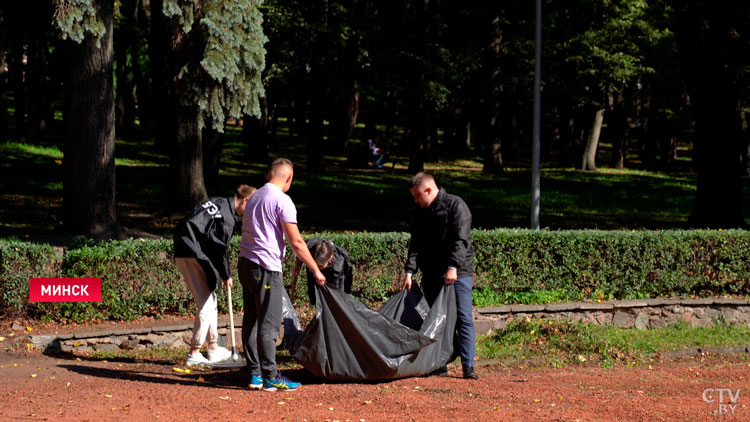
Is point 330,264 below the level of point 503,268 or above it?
above

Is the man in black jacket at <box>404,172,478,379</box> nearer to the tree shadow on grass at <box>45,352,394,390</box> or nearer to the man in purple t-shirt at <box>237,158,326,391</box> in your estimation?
the tree shadow on grass at <box>45,352,394,390</box>

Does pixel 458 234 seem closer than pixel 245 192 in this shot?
No

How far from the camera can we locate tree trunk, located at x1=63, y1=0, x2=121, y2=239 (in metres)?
12.7

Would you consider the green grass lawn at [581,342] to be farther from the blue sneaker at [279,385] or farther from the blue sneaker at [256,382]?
the blue sneaker at [256,382]

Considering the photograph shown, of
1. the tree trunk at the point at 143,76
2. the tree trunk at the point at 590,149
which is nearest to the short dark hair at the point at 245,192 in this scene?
the tree trunk at the point at 143,76

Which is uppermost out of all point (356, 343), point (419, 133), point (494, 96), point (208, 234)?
point (494, 96)

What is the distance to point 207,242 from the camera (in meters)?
7.10

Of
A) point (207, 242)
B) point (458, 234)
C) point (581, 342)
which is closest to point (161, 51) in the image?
point (207, 242)

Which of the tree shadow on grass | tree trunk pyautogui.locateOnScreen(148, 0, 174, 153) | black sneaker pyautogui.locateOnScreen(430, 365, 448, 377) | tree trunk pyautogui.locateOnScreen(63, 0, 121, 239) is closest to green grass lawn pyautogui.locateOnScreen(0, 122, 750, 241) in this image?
tree trunk pyautogui.locateOnScreen(63, 0, 121, 239)

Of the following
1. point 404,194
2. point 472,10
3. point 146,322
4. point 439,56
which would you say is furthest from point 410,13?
point 146,322

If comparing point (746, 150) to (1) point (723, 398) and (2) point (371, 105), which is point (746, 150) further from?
(1) point (723, 398)

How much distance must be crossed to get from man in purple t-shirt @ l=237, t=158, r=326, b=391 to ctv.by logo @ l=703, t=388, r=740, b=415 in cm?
328

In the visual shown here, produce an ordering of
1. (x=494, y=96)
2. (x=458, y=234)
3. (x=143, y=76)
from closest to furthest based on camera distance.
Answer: (x=458, y=234)
(x=494, y=96)
(x=143, y=76)

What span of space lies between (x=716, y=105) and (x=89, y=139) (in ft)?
39.7
